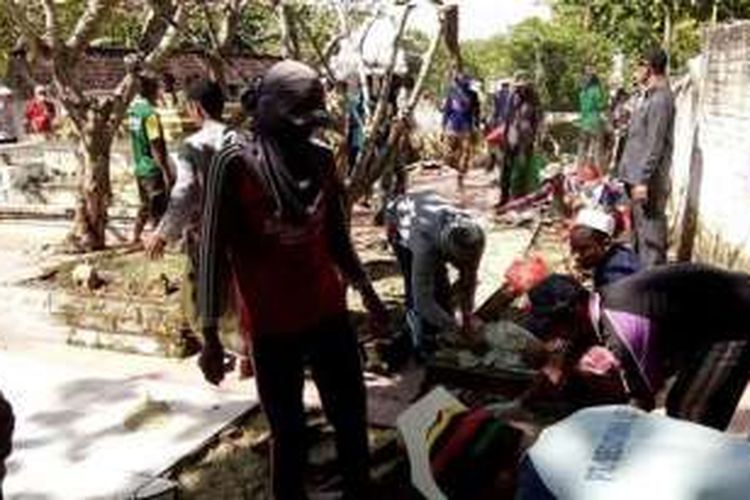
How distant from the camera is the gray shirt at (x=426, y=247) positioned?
18.8 ft

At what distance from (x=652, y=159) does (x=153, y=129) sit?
4.13 m

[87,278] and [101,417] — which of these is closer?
[101,417]

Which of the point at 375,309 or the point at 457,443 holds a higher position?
Result: the point at 375,309

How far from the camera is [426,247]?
572cm

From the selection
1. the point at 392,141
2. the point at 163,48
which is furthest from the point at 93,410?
the point at 163,48

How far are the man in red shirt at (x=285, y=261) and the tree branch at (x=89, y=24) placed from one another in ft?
19.0

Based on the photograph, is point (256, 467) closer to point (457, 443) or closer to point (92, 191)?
point (457, 443)

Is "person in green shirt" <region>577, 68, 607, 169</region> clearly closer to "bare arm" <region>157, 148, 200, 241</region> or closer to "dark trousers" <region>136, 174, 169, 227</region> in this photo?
"dark trousers" <region>136, 174, 169, 227</region>

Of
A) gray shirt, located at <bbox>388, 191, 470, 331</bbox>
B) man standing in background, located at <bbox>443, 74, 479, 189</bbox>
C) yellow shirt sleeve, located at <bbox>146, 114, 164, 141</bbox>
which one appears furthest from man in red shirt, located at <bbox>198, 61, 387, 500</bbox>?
man standing in background, located at <bbox>443, 74, 479, 189</bbox>

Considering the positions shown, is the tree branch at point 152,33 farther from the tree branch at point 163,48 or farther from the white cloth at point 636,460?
the white cloth at point 636,460

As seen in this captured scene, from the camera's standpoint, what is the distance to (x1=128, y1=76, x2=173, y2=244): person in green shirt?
945 centimetres

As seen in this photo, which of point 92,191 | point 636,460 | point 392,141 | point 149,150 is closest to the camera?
point 636,460

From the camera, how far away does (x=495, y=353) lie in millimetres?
6098

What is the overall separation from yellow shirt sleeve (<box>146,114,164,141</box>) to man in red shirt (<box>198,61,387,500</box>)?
5.11m
